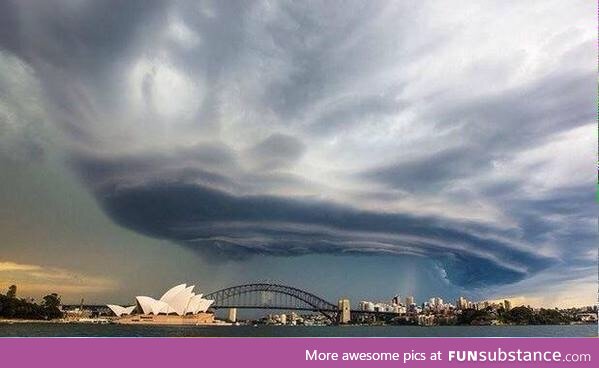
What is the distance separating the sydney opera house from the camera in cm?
10494

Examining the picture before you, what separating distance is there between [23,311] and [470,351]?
92642 mm

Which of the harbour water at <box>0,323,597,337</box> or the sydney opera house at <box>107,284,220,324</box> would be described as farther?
the sydney opera house at <box>107,284,220,324</box>

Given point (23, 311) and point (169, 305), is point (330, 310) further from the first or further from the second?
point (23, 311)

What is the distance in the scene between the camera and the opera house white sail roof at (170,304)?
4146 inches

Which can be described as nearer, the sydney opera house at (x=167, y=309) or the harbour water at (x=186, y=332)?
the harbour water at (x=186, y=332)

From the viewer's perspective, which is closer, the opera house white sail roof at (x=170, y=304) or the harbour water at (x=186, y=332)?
the harbour water at (x=186, y=332)

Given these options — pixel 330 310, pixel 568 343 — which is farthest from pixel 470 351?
pixel 330 310

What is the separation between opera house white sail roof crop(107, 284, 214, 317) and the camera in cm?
10531

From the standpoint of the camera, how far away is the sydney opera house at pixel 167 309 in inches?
4131

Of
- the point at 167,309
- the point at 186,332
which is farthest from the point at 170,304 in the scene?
the point at 186,332

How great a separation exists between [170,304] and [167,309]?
1.21 metres

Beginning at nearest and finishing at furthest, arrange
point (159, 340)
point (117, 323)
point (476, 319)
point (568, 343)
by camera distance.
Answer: point (159, 340) < point (568, 343) < point (117, 323) < point (476, 319)

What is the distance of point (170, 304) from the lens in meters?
107

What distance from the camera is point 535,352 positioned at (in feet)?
59.7
